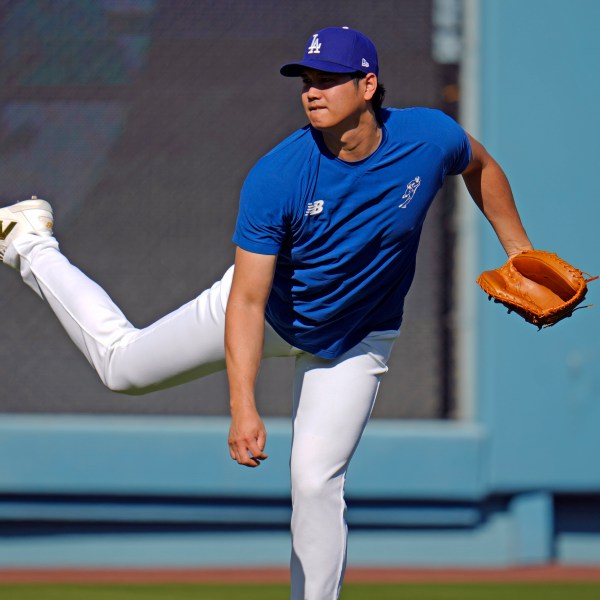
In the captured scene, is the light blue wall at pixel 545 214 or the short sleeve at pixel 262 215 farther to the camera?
the light blue wall at pixel 545 214

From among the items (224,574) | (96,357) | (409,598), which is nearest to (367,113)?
(96,357)

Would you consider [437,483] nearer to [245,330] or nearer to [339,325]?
[339,325]

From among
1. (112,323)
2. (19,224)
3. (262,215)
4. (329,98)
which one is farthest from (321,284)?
(19,224)

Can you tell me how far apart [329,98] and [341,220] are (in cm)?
34

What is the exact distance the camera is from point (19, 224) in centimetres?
391

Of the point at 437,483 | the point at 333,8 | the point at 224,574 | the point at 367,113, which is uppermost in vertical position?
the point at 333,8

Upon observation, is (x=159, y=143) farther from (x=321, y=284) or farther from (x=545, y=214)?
(x=321, y=284)

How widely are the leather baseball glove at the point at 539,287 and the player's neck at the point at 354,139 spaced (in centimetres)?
53

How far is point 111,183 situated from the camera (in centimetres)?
556

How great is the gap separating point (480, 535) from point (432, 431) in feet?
1.90

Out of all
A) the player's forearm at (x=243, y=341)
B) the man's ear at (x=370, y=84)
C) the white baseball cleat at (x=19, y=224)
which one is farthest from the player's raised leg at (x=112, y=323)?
the man's ear at (x=370, y=84)

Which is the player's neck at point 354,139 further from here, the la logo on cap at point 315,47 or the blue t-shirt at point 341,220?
the la logo on cap at point 315,47

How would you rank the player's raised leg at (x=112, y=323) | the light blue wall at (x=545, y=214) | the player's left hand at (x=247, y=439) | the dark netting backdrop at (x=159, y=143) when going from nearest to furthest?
the player's left hand at (x=247, y=439) < the player's raised leg at (x=112, y=323) < the light blue wall at (x=545, y=214) < the dark netting backdrop at (x=159, y=143)

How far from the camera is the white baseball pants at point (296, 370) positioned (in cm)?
327
